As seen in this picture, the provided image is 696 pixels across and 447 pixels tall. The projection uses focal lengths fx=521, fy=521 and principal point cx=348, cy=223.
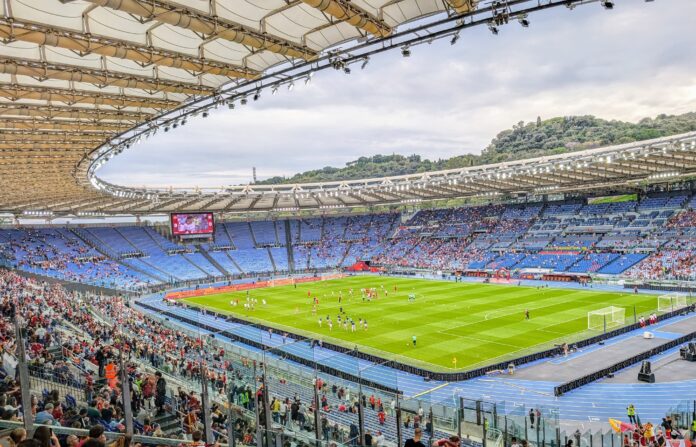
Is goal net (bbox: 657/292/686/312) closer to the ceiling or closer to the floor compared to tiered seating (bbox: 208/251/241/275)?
closer to the floor

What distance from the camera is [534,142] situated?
150875 millimetres

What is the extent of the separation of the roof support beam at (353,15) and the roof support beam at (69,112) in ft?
34.8

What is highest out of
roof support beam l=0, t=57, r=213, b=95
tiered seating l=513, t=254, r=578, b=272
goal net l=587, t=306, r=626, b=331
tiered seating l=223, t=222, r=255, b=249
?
roof support beam l=0, t=57, r=213, b=95

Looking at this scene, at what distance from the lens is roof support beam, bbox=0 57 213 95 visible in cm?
1259

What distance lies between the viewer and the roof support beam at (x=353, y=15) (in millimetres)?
10193

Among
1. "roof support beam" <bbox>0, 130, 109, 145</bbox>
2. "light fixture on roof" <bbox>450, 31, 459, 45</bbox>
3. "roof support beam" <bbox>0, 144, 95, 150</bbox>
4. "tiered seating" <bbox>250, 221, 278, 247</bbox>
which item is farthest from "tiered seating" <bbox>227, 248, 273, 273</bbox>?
"light fixture on roof" <bbox>450, 31, 459, 45</bbox>

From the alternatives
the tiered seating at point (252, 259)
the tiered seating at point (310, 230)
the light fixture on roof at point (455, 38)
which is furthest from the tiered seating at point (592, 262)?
the light fixture on roof at point (455, 38)

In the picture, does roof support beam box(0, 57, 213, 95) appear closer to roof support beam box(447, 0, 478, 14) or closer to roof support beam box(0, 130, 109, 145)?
roof support beam box(0, 130, 109, 145)

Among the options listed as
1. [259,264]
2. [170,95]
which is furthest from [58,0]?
[259,264]

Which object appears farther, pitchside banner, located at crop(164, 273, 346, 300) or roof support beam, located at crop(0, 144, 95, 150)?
pitchside banner, located at crop(164, 273, 346, 300)

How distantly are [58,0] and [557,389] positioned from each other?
21.8 metres

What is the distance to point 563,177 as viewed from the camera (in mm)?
55031

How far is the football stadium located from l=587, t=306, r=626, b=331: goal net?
0.60 feet

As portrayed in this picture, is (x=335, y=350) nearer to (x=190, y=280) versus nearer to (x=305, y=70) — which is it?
(x=305, y=70)
